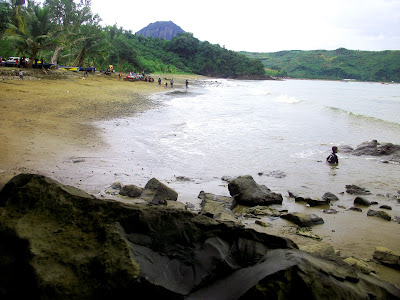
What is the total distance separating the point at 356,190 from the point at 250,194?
387 centimetres

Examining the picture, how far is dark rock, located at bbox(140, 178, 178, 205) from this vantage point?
7.41 meters

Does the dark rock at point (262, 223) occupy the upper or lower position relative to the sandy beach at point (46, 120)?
lower

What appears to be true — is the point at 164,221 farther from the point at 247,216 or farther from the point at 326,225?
the point at 326,225

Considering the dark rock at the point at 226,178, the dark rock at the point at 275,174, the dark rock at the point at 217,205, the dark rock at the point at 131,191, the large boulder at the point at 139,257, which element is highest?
the large boulder at the point at 139,257

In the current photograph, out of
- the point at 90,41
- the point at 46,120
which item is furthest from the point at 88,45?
the point at 46,120

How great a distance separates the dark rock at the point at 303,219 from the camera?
7203mm

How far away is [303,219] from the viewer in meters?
7.23

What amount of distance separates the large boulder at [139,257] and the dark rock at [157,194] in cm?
391

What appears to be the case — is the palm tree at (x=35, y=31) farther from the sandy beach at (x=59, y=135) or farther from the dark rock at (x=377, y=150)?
the dark rock at (x=377, y=150)

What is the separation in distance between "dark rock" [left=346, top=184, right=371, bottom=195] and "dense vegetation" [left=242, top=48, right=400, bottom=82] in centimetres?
14799

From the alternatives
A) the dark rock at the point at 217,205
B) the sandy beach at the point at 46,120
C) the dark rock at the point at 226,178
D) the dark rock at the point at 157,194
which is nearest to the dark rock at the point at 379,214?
the dark rock at the point at 217,205

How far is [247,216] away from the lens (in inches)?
295

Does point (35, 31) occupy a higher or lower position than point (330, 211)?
higher

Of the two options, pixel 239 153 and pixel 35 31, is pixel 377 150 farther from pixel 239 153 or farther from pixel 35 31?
pixel 35 31
